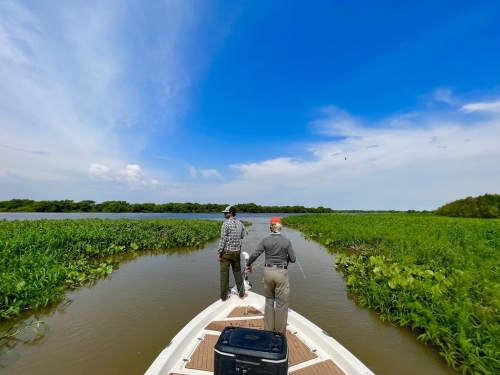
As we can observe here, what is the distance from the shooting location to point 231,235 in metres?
6.12

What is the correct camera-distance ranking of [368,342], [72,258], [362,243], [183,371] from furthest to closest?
[362,243] → [72,258] → [368,342] → [183,371]

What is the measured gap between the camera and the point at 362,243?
15.5 meters

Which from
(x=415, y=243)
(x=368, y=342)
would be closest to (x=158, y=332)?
(x=368, y=342)

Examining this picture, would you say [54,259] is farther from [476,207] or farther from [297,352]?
[476,207]

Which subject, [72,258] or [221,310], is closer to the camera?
[221,310]

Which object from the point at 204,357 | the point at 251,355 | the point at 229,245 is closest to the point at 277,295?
the point at 204,357

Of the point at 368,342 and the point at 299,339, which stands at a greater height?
the point at 299,339

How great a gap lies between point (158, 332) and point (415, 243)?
12.1 meters

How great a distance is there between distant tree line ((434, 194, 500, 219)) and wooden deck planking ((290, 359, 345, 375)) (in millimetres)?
46425

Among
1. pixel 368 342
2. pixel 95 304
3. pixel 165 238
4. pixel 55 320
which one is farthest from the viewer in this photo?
pixel 165 238

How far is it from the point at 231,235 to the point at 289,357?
287cm

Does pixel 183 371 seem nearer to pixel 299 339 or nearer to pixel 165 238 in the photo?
pixel 299 339

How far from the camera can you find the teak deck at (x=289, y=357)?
355 centimetres

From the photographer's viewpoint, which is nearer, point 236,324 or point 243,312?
point 236,324
